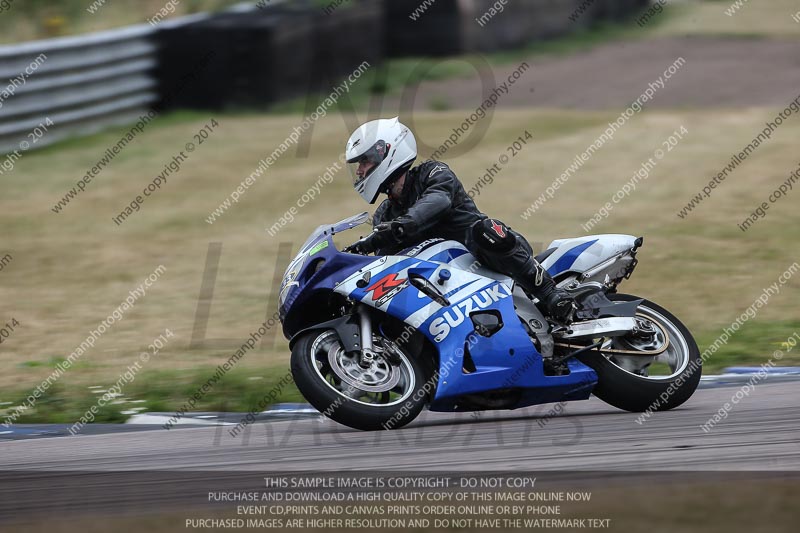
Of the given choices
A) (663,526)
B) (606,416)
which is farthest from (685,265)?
(663,526)

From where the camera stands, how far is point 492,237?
6.83 metres

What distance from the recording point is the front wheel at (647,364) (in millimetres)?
6945

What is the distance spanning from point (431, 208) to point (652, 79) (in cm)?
1644

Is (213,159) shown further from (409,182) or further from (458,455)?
(458,455)

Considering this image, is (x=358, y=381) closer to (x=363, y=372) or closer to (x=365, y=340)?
(x=363, y=372)

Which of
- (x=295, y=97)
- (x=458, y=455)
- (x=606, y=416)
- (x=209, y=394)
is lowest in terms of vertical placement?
(x=295, y=97)

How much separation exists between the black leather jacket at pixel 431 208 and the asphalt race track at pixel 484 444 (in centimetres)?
110

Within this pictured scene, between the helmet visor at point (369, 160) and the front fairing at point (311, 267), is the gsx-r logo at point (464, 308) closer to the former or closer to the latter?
the front fairing at point (311, 267)

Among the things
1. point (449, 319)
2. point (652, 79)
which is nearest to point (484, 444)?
point (449, 319)

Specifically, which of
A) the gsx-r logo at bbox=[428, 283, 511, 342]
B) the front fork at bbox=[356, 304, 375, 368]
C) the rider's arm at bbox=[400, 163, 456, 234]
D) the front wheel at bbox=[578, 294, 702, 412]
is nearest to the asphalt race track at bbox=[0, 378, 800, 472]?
the front wheel at bbox=[578, 294, 702, 412]

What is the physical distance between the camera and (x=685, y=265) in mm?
12094

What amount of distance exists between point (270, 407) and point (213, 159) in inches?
431

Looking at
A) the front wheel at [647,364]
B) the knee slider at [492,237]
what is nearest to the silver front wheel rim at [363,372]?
the knee slider at [492,237]

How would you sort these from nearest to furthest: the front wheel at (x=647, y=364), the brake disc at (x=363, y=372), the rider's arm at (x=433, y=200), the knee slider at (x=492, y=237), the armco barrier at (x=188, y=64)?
the brake disc at (x=363, y=372) < the rider's arm at (x=433, y=200) < the knee slider at (x=492, y=237) < the front wheel at (x=647, y=364) < the armco barrier at (x=188, y=64)
